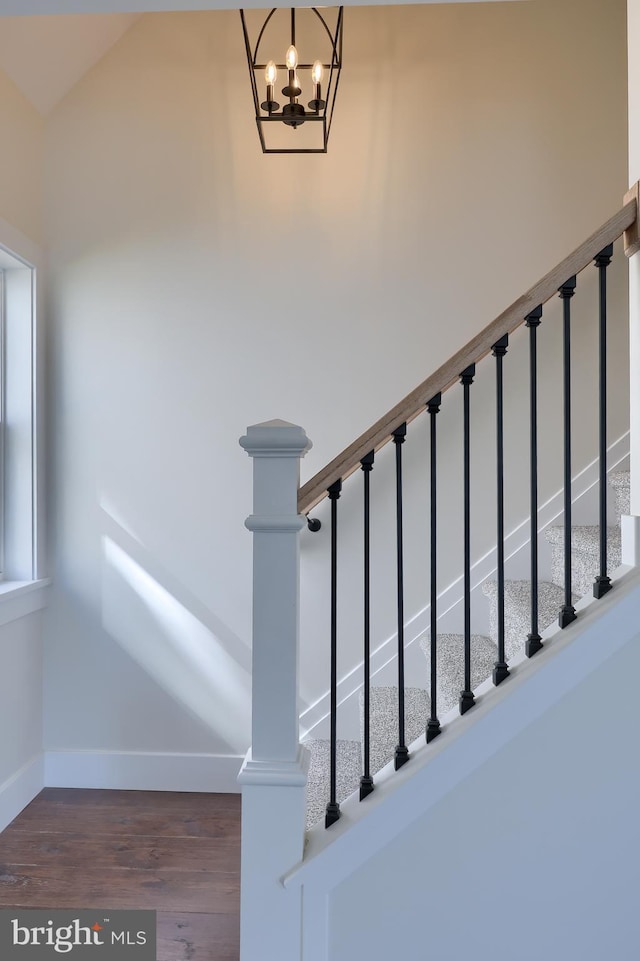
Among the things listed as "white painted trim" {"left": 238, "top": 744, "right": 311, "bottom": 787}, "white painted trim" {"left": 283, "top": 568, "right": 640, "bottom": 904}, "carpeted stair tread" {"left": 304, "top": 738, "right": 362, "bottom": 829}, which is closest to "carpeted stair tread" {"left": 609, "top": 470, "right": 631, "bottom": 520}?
"white painted trim" {"left": 283, "top": 568, "right": 640, "bottom": 904}

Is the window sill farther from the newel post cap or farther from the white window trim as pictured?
the newel post cap

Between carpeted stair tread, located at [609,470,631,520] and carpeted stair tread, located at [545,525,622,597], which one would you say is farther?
carpeted stair tread, located at [609,470,631,520]

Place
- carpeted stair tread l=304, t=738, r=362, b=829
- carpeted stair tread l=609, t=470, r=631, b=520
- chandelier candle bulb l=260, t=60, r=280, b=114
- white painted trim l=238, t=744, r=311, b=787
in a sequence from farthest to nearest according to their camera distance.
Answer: chandelier candle bulb l=260, t=60, r=280, b=114
carpeted stair tread l=609, t=470, r=631, b=520
carpeted stair tread l=304, t=738, r=362, b=829
white painted trim l=238, t=744, r=311, b=787

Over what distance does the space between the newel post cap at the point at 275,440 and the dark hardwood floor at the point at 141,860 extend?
1376 mm

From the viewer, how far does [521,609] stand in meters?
2.25

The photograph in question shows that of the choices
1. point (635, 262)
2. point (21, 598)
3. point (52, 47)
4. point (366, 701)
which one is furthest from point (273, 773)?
point (52, 47)

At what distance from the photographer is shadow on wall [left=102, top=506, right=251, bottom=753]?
120 inches

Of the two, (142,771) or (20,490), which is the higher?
(20,490)

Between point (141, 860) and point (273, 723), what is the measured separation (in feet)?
3.97

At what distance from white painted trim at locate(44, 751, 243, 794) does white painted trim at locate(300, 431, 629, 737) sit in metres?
0.39

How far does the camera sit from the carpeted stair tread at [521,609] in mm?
2174

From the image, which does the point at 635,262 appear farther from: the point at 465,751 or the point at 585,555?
the point at 465,751

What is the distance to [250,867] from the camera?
158 centimetres

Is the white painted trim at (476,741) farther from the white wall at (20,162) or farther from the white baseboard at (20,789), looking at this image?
the white wall at (20,162)
